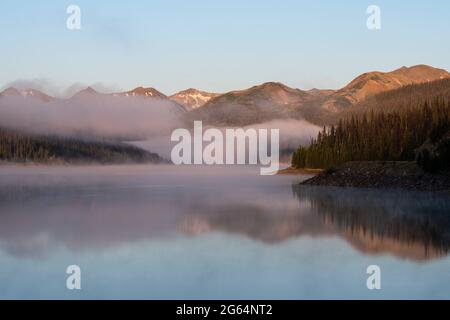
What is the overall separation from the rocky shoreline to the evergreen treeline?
287 cm

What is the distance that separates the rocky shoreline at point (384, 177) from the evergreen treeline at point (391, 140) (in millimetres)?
2871

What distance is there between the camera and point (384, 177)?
97.8m

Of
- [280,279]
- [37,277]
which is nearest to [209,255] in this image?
[280,279]

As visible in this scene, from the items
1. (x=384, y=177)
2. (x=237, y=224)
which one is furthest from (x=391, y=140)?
(x=237, y=224)

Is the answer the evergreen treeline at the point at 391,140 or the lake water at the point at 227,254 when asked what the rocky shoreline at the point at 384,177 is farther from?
the lake water at the point at 227,254

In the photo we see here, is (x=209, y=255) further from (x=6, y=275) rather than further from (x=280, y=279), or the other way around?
(x=6, y=275)

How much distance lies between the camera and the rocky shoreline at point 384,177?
85812mm

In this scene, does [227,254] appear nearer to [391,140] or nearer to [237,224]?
[237,224]

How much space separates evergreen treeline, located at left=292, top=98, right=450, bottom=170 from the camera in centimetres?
10458

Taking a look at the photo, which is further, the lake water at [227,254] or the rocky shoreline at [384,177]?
the rocky shoreline at [384,177]

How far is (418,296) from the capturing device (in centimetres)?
1941

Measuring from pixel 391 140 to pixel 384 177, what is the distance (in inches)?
1461

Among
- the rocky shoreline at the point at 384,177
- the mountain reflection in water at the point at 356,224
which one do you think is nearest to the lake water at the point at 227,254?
the mountain reflection in water at the point at 356,224
